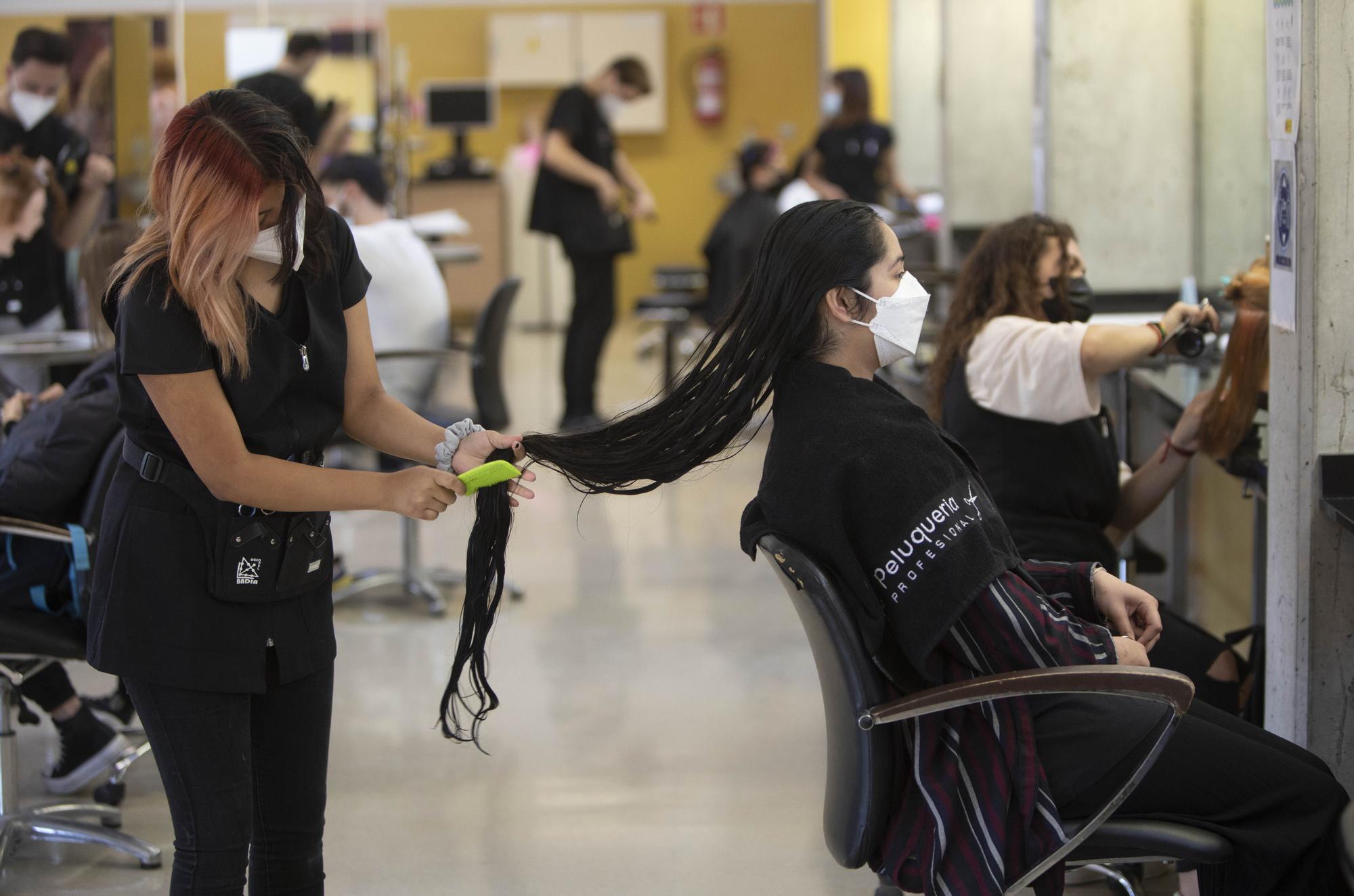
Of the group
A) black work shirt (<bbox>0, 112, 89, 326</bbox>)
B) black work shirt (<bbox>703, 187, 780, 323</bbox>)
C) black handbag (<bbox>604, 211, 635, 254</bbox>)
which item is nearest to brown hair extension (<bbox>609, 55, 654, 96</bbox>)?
black handbag (<bbox>604, 211, 635, 254</bbox>)

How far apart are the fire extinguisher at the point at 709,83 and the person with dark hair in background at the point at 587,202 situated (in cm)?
527

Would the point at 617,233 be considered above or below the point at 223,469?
above

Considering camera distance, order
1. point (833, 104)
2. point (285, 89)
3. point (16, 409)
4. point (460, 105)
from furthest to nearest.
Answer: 1. point (460, 105)
2. point (833, 104)
3. point (285, 89)
4. point (16, 409)

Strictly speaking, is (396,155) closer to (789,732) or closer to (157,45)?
(157,45)

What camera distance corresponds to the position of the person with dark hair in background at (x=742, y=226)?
267 inches

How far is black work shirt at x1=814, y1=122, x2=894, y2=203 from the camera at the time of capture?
6727 millimetres

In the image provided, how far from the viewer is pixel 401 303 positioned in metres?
4.11

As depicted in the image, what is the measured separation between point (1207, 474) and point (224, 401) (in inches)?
112

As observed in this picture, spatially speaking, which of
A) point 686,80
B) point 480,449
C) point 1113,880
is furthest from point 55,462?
point 686,80

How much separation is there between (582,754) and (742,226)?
4.25 metres

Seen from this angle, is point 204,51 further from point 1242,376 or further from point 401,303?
point 1242,376

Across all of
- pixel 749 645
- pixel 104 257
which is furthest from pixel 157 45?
pixel 749 645

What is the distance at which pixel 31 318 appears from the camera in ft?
14.9

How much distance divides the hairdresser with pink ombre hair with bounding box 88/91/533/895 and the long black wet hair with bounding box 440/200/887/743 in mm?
121
